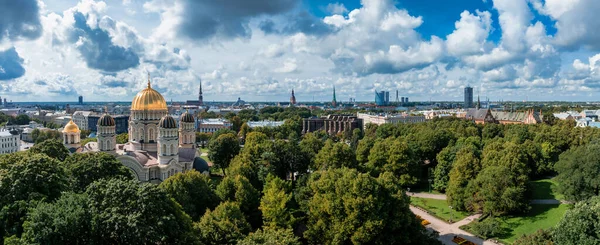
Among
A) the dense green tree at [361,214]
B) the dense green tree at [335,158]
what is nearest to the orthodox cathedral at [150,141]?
the dense green tree at [335,158]

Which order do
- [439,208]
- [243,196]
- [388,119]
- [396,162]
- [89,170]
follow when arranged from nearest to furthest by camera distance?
[89,170], [243,196], [439,208], [396,162], [388,119]

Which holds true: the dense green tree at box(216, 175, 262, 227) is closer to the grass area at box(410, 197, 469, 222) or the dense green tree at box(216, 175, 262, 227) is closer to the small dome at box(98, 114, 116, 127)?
the grass area at box(410, 197, 469, 222)

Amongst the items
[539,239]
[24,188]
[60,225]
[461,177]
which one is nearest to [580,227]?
[539,239]

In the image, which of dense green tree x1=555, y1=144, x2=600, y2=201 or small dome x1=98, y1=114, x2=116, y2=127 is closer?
dense green tree x1=555, y1=144, x2=600, y2=201

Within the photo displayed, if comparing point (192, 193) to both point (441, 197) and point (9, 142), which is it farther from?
point (9, 142)

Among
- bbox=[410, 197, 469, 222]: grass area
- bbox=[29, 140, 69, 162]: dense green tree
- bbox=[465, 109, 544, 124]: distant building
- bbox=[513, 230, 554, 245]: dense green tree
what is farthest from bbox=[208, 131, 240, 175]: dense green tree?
bbox=[465, 109, 544, 124]: distant building

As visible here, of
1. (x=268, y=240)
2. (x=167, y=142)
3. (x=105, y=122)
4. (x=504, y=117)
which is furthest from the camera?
(x=504, y=117)
